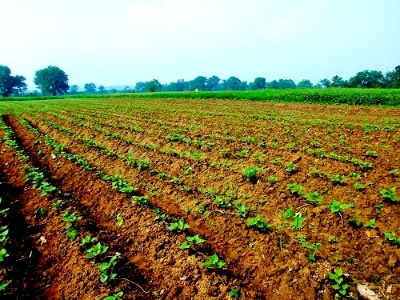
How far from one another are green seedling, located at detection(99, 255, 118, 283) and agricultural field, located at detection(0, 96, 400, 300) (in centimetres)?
2

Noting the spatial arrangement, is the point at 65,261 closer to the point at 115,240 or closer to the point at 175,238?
the point at 115,240

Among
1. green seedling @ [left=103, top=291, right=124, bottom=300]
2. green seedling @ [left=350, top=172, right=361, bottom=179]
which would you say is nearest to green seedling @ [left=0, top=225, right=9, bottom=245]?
green seedling @ [left=103, top=291, right=124, bottom=300]

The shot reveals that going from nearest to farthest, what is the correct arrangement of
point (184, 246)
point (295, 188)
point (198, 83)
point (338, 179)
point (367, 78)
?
1. point (184, 246)
2. point (295, 188)
3. point (338, 179)
4. point (367, 78)
5. point (198, 83)

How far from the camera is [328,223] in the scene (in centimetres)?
483

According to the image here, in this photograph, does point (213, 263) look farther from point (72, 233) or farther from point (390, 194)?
point (390, 194)

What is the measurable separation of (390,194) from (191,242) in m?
4.06

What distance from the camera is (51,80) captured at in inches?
4862

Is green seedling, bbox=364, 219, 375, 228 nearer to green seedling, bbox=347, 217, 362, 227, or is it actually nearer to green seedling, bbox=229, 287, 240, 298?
green seedling, bbox=347, 217, 362, 227

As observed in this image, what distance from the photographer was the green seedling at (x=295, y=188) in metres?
5.90

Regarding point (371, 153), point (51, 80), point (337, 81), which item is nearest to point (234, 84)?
point (337, 81)

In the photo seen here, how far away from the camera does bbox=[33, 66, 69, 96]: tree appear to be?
405 feet

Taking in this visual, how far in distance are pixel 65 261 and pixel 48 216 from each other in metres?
1.54

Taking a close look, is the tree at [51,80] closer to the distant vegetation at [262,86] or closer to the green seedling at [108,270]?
the distant vegetation at [262,86]

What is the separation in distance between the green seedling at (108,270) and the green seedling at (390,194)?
5103mm
